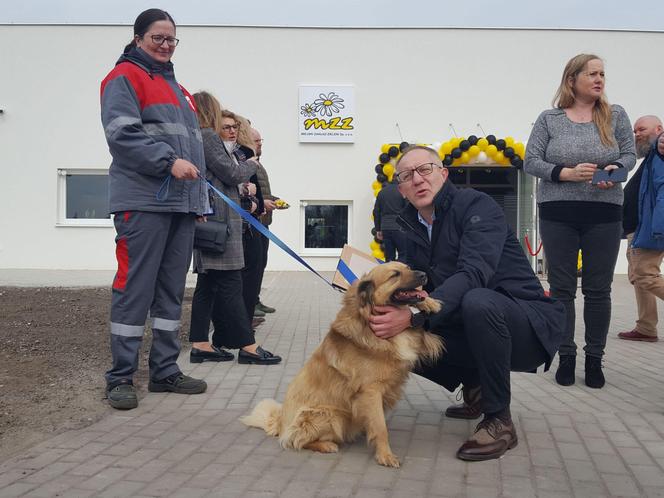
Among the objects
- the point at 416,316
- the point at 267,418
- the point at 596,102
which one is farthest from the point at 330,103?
the point at 416,316

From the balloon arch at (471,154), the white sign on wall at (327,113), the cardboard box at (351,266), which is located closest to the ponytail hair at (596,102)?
the cardboard box at (351,266)

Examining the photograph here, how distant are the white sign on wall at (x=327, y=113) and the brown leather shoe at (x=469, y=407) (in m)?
12.8

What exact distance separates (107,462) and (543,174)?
3.40 m

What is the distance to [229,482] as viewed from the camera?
8.72ft

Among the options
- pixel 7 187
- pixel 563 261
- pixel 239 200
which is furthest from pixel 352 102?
pixel 563 261

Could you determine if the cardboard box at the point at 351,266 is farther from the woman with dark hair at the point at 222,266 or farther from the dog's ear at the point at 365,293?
the woman with dark hair at the point at 222,266

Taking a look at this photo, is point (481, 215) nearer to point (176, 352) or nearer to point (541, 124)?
point (541, 124)

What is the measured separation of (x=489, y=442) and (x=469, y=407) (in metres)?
0.69

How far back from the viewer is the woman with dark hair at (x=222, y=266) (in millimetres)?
4859

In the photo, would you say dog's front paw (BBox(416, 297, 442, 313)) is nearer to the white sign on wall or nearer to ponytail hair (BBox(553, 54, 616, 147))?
ponytail hair (BBox(553, 54, 616, 147))

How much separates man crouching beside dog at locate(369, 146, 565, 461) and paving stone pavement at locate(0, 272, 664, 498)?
0.28m

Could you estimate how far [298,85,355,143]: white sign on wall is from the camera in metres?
15.9

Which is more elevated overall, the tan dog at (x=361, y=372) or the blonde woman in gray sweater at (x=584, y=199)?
the blonde woman in gray sweater at (x=584, y=199)

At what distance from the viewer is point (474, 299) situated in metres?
2.97
